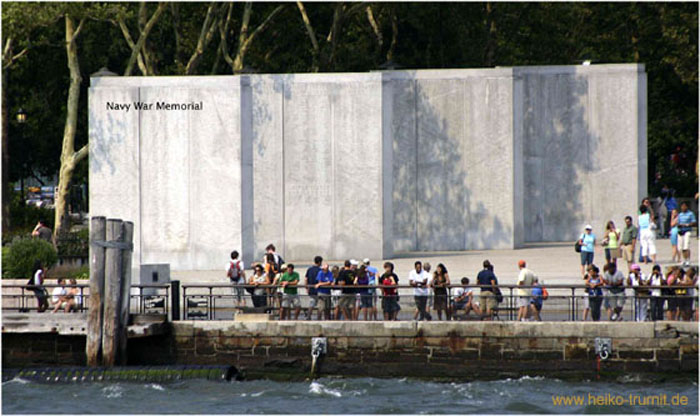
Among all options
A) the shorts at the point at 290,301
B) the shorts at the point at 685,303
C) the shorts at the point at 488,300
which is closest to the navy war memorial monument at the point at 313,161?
the shorts at the point at 290,301

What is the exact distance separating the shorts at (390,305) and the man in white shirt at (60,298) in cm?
643

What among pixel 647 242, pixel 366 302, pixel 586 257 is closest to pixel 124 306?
pixel 366 302

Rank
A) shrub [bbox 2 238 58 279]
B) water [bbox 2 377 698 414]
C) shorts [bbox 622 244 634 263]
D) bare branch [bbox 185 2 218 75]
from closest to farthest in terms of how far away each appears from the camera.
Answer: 1. water [bbox 2 377 698 414]
2. shrub [bbox 2 238 58 279]
3. shorts [bbox 622 244 634 263]
4. bare branch [bbox 185 2 218 75]

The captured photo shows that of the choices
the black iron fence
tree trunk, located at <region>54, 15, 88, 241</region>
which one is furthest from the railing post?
tree trunk, located at <region>54, 15, 88, 241</region>

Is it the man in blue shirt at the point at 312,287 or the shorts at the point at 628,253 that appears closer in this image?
the man in blue shirt at the point at 312,287

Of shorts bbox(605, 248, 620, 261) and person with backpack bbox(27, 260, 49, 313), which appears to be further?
shorts bbox(605, 248, 620, 261)

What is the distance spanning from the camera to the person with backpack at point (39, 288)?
26.9 metres

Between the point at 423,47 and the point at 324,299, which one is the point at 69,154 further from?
the point at 423,47

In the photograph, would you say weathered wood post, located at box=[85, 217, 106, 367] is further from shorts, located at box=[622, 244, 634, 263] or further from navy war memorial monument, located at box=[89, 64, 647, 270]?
shorts, located at box=[622, 244, 634, 263]

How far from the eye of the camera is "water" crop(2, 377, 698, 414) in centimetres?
2391

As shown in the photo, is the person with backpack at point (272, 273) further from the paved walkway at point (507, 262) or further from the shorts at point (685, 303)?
the shorts at point (685, 303)

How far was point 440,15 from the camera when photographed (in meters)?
54.0

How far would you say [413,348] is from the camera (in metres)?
26.3

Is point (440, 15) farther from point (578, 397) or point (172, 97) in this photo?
→ point (578, 397)
